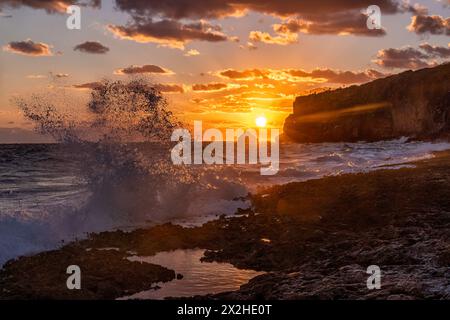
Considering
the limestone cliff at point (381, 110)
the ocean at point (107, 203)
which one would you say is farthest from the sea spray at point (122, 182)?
the limestone cliff at point (381, 110)

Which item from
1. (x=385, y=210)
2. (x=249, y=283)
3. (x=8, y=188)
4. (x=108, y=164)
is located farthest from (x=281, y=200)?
(x=8, y=188)

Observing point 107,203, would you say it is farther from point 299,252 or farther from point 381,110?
point 381,110

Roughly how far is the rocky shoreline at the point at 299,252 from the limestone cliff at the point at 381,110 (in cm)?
3643

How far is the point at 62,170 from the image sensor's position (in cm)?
3184

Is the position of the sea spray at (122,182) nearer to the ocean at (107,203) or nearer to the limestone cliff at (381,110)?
the ocean at (107,203)

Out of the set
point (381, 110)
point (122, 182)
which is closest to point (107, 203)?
point (122, 182)

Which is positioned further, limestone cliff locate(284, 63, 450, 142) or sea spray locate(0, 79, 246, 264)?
limestone cliff locate(284, 63, 450, 142)

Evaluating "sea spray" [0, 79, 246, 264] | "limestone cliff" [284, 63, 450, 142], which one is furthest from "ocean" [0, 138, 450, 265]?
"limestone cliff" [284, 63, 450, 142]

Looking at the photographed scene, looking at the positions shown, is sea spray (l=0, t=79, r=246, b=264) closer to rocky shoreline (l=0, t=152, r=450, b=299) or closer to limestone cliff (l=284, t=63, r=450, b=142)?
rocky shoreline (l=0, t=152, r=450, b=299)

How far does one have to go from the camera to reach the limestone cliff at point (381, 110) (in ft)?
171

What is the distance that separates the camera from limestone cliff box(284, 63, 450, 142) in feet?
171

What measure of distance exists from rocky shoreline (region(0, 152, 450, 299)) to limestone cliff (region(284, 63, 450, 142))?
36427 mm

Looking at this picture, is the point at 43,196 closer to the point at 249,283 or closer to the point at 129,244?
the point at 129,244
